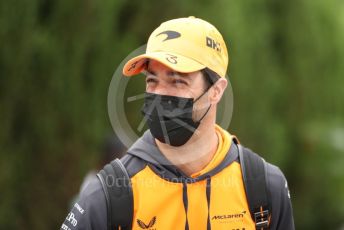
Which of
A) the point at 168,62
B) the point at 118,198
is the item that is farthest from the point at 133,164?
the point at 168,62

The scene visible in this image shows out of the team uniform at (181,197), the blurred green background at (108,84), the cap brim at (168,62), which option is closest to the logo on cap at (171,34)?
the cap brim at (168,62)

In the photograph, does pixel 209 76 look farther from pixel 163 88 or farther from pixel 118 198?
pixel 118 198

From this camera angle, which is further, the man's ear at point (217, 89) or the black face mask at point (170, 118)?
the man's ear at point (217, 89)

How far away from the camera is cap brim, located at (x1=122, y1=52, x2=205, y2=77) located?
3.42 metres

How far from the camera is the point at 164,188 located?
11.5 feet

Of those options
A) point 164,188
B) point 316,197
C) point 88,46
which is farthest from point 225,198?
point 316,197

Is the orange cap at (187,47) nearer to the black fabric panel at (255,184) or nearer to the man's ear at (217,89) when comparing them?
the man's ear at (217,89)

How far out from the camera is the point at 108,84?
680 cm

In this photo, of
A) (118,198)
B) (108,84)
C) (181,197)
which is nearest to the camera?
(118,198)

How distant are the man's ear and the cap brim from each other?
178 millimetres

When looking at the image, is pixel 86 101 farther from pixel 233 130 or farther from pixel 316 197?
pixel 316 197

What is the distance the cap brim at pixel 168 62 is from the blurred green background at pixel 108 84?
7.41ft

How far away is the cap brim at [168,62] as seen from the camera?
3.42 m

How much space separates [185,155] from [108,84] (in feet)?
10.6
